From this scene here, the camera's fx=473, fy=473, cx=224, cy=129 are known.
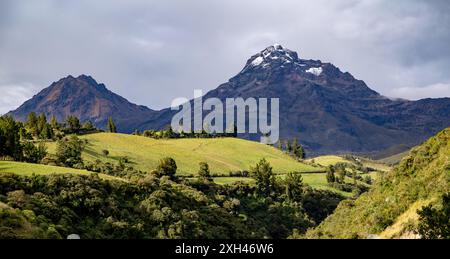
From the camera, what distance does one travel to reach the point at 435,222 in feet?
167

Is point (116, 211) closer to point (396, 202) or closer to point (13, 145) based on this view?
point (396, 202)

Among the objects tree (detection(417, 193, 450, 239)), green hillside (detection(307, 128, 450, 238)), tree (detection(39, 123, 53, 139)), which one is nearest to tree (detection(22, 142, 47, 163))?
tree (detection(39, 123, 53, 139))

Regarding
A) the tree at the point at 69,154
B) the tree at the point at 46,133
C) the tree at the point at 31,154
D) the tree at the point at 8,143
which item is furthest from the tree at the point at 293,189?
the tree at the point at 46,133

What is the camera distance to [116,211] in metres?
83.8

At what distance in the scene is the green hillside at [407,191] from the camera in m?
62.3

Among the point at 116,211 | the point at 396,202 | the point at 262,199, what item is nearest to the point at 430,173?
the point at 396,202

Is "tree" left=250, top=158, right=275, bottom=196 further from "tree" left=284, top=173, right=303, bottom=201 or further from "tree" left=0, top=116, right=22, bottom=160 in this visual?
"tree" left=0, top=116, right=22, bottom=160

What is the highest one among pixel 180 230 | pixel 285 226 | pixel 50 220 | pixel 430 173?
pixel 430 173

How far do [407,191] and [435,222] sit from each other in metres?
23.3

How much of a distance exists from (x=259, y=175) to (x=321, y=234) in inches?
3095

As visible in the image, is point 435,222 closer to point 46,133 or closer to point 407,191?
point 407,191

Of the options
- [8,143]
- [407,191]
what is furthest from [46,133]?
[407,191]

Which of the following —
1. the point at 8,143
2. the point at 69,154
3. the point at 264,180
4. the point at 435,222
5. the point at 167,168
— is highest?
the point at 8,143

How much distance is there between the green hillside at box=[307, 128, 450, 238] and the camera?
62.3 meters
